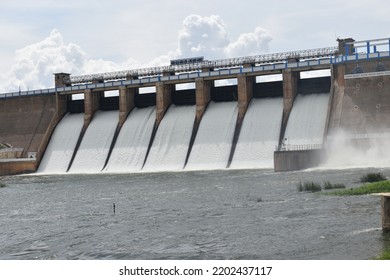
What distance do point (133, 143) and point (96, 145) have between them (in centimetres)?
538

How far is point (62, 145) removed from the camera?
233ft

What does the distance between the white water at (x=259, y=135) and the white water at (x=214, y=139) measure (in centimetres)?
138

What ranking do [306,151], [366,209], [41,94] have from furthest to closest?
1. [41,94]
2. [306,151]
3. [366,209]

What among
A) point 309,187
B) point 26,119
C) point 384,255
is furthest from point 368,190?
point 26,119

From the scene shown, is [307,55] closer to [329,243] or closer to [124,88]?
[124,88]

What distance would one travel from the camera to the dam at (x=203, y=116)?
51.8m

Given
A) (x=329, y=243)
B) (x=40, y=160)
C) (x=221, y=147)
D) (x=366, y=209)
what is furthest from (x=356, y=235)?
(x=40, y=160)

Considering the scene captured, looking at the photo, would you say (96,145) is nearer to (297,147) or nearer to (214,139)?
(214,139)

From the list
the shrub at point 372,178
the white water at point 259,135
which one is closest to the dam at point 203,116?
the white water at point 259,135

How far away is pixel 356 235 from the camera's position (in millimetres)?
18781

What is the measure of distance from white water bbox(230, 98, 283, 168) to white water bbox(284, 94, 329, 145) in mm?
1355

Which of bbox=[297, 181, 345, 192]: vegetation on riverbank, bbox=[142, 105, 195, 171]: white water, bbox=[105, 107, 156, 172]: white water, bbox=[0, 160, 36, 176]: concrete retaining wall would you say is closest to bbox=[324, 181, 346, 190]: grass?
bbox=[297, 181, 345, 192]: vegetation on riverbank
